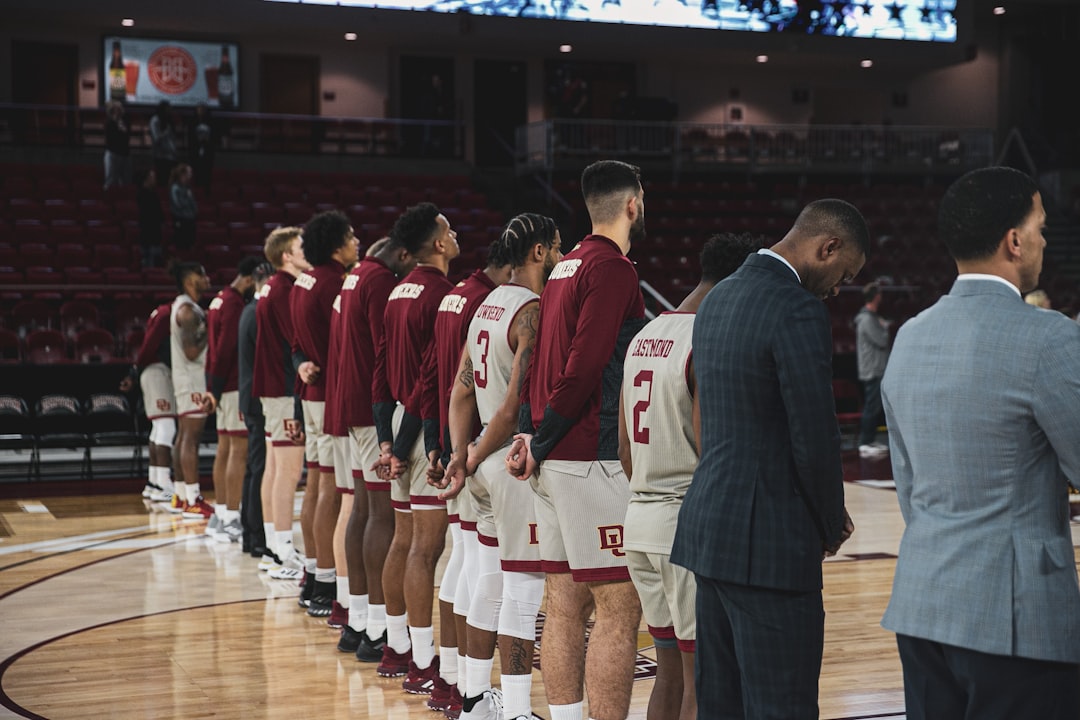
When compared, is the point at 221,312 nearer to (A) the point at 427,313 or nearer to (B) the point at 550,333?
(A) the point at 427,313

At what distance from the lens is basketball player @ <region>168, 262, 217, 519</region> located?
9.52m

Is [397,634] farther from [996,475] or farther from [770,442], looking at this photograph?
[996,475]

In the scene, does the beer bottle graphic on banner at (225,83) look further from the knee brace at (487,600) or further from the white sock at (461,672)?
the knee brace at (487,600)

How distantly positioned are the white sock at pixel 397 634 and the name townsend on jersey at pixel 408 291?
133 cm

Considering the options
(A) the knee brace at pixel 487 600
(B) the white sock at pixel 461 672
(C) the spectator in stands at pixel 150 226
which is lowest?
(B) the white sock at pixel 461 672

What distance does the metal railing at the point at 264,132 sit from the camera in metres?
18.7

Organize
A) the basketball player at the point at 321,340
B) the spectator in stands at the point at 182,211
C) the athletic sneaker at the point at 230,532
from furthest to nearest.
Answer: the spectator in stands at the point at 182,211
the athletic sneaker at the point at 230,532
the basketball player at the point at 321,340

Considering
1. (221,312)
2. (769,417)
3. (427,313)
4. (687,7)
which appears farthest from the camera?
(687,7)

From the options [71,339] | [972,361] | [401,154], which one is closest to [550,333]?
[972,361]

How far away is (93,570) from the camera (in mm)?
7711

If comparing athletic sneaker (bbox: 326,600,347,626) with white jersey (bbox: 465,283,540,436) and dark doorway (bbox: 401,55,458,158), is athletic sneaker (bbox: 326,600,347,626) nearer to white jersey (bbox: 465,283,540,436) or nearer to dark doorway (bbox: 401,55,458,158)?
white jersey (bbox: 465,283,540,436)

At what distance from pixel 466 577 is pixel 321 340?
7.16 ft

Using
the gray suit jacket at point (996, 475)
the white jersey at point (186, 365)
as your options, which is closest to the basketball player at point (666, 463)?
the gray suit jacket at point (996, 475)

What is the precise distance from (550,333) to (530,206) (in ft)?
51.2
